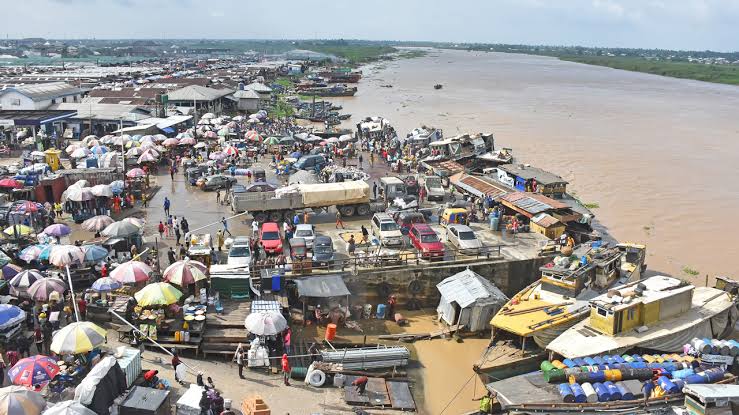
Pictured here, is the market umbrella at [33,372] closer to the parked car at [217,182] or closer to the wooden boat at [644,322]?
the wooden boat at [644,322]

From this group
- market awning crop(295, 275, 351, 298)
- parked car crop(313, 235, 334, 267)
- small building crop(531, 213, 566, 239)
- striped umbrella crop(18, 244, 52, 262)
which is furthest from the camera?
small building crop(531, 213, 566, 239)

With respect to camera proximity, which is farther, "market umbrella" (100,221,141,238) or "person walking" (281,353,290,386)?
"market umbrella" (100,221,141,238)

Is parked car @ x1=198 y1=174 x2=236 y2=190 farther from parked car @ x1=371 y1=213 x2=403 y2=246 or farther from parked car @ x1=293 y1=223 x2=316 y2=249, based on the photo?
parked car @ x1=371 y1=213 x2=403 y2=246

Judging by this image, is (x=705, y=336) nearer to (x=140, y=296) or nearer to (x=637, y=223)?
(x=637, y=223)

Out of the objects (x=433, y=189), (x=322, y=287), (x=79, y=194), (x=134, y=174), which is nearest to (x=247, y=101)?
(x=134, y=174)

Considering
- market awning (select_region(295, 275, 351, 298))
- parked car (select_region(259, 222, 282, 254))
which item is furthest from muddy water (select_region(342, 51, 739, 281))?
parked car (select_region(259, 222, 282, 254))

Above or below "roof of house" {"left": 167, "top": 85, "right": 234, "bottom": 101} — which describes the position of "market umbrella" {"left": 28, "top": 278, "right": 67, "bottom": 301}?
below

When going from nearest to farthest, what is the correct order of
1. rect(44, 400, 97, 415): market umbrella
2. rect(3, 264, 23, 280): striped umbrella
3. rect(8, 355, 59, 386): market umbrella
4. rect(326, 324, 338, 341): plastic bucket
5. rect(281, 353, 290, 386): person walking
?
rect(44, 400, 97, 415): market umbrella, rect(8, 355, 59, 386): market umbrella, rect(281, 353, 290, 386): person walking, rect(326, 324, 338, 341): plastic bucket, rect(3, 264, 23, 280): striped umbrella
